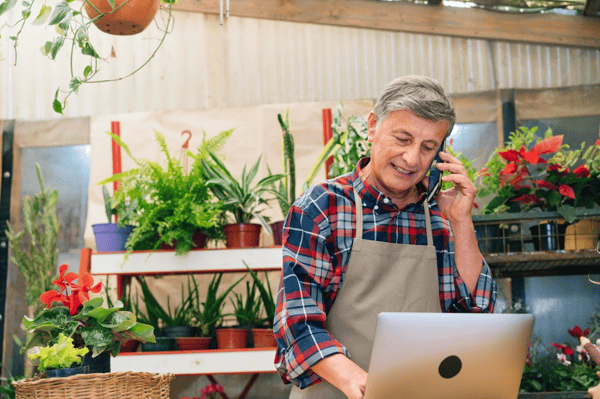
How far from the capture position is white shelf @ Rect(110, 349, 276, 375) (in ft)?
9.20

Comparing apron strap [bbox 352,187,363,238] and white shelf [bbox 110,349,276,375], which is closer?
apron strap [bbox 352,187,363,238]

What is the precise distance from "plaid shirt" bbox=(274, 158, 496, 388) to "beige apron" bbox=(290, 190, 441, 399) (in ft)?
0.10

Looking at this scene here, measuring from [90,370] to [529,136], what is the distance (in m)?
2.10

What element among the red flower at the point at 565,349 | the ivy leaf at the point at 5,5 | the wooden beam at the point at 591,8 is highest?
the wooden beam at the point at 591,8

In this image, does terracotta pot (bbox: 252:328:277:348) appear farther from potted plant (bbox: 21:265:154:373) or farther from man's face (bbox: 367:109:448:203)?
man's face (bbox: 367:109:448:203)

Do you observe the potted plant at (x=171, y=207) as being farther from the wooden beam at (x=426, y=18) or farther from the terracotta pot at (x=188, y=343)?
the wooden beam at (x=426, y=18)

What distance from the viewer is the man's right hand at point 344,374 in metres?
1.20

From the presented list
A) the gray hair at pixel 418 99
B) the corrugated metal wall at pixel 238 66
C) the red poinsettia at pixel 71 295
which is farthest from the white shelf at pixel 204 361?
the corrugated metal wall at pixel 238 66

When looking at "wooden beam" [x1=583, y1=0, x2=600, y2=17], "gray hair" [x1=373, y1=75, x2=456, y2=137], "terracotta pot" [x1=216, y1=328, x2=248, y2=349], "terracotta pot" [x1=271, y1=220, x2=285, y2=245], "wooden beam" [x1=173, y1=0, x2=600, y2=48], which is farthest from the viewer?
"wooden beam" [x1=173, y1=0, x2=600, y2=48]

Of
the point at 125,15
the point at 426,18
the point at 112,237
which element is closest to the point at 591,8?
the point at 426,18

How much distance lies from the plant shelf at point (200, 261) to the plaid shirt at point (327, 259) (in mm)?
1238

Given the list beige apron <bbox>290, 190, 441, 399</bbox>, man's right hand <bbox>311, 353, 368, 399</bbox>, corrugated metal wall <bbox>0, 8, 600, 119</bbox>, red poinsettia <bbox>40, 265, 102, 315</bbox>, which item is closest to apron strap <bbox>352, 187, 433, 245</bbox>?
beige apron <bbox>290, 190, 441, 399</bbox>

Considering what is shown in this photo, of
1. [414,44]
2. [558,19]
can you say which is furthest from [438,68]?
[558,19]

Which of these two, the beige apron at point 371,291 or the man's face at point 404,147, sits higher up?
the man's face at point 404,147
